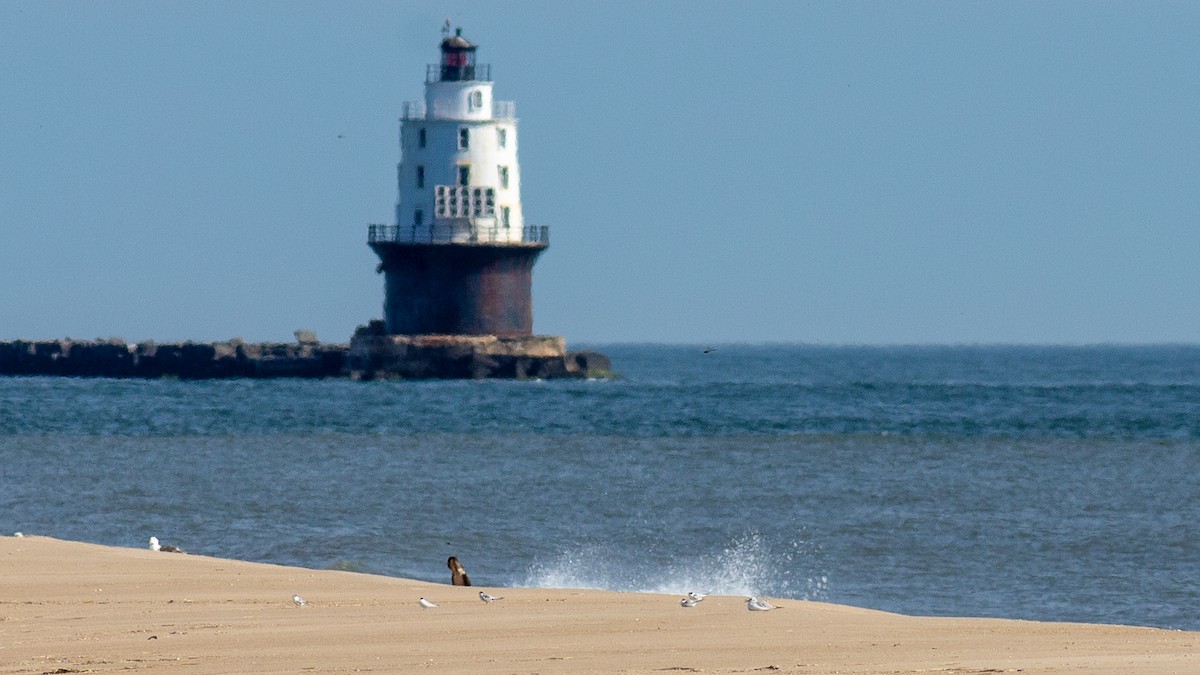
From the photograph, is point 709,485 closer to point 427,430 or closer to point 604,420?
point 427,430

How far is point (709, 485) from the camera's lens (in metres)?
27.0

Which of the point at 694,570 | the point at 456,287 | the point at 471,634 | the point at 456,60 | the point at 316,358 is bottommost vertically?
the point at 694,570

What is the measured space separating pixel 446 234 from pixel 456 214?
670 mm

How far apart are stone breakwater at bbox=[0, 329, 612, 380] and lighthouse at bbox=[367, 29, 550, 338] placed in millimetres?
996

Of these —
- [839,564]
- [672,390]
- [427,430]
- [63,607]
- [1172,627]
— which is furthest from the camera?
[672,390]

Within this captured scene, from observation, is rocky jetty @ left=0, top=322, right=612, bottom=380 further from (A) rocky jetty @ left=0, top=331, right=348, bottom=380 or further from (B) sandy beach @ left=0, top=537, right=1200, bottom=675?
(B) sandy beach @ left=0, top=537, right=1200, bottom=675

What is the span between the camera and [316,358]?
229 feet

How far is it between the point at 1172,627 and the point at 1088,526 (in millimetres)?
7524

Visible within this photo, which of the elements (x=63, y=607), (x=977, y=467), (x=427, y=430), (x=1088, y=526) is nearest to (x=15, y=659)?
(x=63, y=607)

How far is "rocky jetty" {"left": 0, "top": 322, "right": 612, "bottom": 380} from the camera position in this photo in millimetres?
61656

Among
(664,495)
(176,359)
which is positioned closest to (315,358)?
(176,359)

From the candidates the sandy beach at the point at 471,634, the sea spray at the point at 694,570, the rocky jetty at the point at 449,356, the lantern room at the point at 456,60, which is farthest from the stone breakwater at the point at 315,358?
the sandy beach at the point at 471,634

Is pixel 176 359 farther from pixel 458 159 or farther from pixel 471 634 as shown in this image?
pixel 471 634

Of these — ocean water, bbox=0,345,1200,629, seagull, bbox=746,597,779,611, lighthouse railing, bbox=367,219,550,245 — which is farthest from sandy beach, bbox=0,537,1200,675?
lighthouse railing, bbox=367,219,550,245
